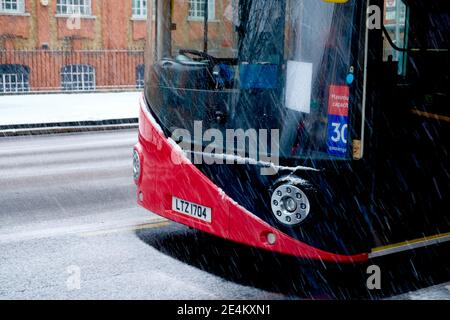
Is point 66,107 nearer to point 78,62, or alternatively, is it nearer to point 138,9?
point 78,62

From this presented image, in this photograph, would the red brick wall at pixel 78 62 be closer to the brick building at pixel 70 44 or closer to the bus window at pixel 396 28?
the brick building at pixel 70 44

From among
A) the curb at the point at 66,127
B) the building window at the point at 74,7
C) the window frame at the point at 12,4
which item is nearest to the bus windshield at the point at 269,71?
the curb at the point at 66,127

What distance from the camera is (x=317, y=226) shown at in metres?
5.27

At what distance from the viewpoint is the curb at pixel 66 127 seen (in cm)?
1577

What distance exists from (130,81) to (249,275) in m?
24.2

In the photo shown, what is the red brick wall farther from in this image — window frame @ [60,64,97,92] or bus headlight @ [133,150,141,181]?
bus headlight @ [133,150,141,181]

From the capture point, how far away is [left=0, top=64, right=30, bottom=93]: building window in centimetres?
2695

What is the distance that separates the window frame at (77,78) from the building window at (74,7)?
2302 mm

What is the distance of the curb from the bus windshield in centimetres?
1007

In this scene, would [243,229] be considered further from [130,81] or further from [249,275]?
[130,81]

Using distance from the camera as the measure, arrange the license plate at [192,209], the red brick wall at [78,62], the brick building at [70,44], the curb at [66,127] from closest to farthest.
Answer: the license plate at [192,209]
the curb at [66,127]
the red brick wall at [78,62]
the brick building at [70,44]

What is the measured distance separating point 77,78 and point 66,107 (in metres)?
8.67

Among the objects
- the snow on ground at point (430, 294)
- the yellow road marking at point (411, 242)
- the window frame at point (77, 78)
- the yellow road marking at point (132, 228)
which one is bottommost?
the window frame at point (77, 78)

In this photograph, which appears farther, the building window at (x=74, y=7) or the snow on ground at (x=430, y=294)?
the building window at (x=74, y=7)
